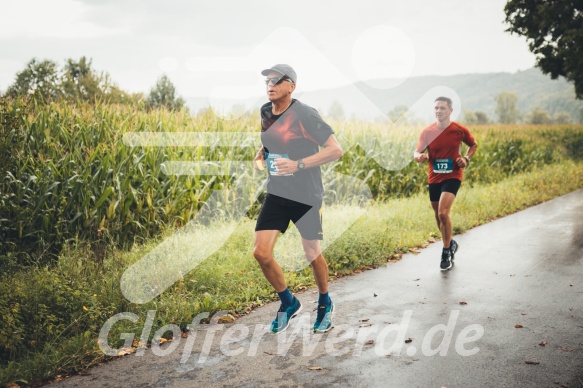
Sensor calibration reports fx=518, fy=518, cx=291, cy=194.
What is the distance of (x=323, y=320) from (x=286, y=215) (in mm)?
1084

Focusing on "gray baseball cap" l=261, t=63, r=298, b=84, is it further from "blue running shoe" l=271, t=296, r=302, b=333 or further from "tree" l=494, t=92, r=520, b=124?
"tree" l=494, t=92, r=520, b=124

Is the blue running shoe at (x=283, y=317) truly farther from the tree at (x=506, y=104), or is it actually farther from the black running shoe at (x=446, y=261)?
the tree at (x=506, y=104)

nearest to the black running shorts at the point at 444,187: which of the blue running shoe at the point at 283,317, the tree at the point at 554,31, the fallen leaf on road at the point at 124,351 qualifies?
the blue running shoe at the point at 283,317

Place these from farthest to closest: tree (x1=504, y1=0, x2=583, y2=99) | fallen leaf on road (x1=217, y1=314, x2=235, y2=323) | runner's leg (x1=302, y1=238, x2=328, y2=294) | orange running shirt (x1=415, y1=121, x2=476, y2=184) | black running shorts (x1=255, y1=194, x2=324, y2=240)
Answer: tree (x1=504, y1=0, x2=583, y2=99)
orange running shirt (x1=415, y1=121, x2=476, y2=184)
fallen leaf on road (x1=217, y1=314, x2=235, y2=323)
runner's leg (x1=302, y1=238, x2=328, y2=294)
black running shorts (x1=255, y1=194, x2=324, y2=240)

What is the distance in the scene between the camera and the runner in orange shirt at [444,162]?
7320 millimetres

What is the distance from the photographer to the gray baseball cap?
4.54 m

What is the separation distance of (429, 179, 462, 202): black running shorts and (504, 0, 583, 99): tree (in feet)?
87.3

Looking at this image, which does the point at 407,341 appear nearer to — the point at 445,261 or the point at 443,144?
the point at 445,261

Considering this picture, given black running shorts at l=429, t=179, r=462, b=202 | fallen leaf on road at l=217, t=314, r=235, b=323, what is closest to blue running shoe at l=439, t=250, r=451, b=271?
black running shorts at l=429, t=179, r=462, b=202

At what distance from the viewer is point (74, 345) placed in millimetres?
4445

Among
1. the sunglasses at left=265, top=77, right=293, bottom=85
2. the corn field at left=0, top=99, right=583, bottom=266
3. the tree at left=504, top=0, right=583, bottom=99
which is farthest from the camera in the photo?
the tree at left=504, top=0, right=583, bottom=99

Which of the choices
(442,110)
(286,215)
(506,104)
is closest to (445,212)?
(442,110)

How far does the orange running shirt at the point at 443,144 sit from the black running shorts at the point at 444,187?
0.18 feet

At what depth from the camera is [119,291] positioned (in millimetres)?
5496
